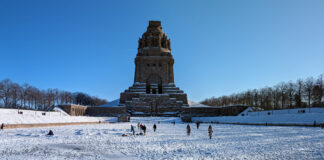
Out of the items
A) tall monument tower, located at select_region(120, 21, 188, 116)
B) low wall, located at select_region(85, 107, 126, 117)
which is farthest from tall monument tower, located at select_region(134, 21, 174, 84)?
low wall, located at select_region(85, 107, 126, 117)

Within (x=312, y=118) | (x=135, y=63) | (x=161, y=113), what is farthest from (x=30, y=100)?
(x=312, y=118)

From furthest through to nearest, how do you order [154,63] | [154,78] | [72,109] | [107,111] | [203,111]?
[154,78] → [154,63] → [203,111] → [107,111] → [72,109]

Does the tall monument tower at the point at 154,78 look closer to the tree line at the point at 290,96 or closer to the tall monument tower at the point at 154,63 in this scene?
the tall monument tower at the point at 154,63

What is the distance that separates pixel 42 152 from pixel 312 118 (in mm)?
30859

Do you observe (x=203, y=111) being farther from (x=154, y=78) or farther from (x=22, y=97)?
(x=22, y=97)

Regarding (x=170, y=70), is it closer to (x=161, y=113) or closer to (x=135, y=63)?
(x=135, y=63)

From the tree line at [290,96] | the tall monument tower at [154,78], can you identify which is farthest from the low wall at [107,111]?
the tree line at [290,96]

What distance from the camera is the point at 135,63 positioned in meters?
75.8

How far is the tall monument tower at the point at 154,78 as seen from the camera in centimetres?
6016

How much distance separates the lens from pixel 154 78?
74.9 meters

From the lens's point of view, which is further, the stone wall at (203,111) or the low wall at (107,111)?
the stone wall at (203,111)

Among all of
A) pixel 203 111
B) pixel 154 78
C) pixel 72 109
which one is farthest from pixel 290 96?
pixel 72 109

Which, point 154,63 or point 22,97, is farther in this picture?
point 154,63

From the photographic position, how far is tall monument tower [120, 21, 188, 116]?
60.2 metres
